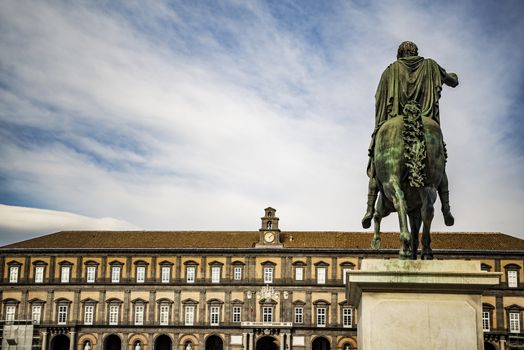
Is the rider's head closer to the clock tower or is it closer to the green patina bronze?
the green patina bronze

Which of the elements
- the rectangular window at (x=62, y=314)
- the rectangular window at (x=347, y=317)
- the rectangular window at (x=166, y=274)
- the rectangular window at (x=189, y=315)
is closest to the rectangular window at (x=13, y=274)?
the rectangular window at (x=62, y=314)

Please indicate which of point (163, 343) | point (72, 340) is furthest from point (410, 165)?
point (72, 340)

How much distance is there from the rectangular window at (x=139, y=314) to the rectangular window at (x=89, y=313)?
387 cm

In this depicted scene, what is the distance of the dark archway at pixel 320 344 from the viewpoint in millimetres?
54719

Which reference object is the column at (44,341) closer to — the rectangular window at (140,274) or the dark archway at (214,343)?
the rectangular window at (140,274)

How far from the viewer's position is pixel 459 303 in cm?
633

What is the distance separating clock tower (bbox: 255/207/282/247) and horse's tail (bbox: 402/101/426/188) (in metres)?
49.6

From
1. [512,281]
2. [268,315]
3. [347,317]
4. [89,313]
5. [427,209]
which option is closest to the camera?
[427,209]

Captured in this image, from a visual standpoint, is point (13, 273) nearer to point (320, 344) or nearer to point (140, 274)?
point (140, 274)

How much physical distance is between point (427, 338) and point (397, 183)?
1.68m

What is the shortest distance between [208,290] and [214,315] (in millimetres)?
2167

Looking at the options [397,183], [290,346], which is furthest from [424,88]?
[290,346]

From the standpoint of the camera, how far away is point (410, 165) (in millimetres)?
7008

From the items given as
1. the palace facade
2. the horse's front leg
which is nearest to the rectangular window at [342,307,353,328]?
the palace facade
